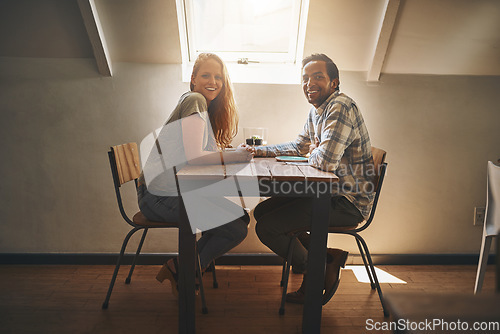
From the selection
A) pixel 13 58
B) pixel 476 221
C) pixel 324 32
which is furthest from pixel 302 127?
pixel 13 58

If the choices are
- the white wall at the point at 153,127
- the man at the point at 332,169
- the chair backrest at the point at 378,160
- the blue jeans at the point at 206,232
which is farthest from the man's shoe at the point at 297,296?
the chair backrest at the point at 378,160

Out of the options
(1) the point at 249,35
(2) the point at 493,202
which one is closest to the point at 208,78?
(1) the point at 249,35

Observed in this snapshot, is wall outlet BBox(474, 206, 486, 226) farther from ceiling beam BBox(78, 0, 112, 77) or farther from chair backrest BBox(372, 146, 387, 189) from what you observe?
ceiling beam BBox(78, 0, 112, 77)

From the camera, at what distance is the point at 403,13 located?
2.21 m

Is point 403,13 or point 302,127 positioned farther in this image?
point 302,127

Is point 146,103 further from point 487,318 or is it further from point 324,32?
point 487,318

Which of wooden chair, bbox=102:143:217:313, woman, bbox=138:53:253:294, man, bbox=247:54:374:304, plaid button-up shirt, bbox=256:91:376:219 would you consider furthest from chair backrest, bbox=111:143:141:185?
plaid button-up shirt, bbox=256:91:376:219

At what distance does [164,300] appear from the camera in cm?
205

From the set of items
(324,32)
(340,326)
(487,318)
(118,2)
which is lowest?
(340,326)

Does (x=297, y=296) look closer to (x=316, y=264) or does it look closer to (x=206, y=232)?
(x=316, y=264)

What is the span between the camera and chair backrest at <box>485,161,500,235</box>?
168 centimetres

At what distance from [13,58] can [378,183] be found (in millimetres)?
2377

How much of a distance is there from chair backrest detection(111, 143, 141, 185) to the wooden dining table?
47 cm

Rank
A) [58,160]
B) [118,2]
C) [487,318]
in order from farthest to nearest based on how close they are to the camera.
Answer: [58,160] < [118,2] < [487,318]
